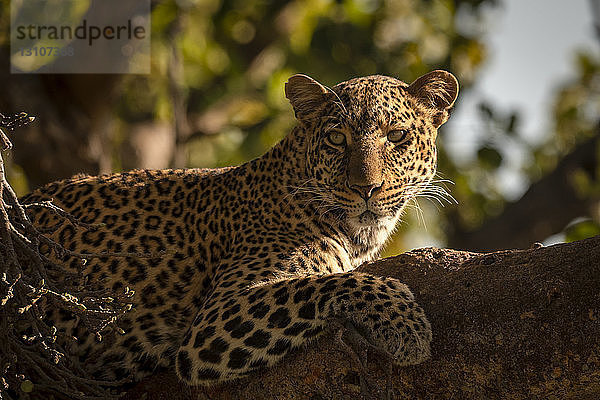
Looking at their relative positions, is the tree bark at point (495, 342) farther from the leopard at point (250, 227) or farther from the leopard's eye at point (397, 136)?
the leopard's eye at point (397, 136)

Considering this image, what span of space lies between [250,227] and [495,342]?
2500 millimetres

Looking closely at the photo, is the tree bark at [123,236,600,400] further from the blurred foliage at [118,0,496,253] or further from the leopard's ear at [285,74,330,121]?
the blurred foliage at [118,0,496,253]

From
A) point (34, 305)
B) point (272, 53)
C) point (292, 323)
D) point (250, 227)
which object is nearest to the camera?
point (34, 305)

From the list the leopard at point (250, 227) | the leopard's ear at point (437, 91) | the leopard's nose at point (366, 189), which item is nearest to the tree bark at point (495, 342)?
the leopard at point (250, 227)

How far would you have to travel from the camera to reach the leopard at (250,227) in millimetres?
5344

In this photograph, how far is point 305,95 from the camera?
6.62 m

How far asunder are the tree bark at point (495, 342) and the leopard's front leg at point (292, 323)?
0.31 feet

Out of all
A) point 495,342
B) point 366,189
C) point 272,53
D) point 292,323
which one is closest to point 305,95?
point 366,189

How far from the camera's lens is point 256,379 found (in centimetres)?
500

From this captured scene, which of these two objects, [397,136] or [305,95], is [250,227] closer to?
[305,95]

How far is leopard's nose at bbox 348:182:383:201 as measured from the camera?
19.9 feet

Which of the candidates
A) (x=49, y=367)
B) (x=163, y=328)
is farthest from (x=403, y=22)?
(x=49, y=367)

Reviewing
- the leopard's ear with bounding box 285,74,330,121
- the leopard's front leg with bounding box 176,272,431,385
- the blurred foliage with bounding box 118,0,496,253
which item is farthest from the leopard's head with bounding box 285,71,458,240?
the blurred foliage with bounding box 118,0,496,253

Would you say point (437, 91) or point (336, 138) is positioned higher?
point (437, 91)
